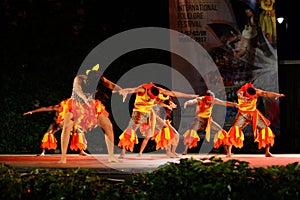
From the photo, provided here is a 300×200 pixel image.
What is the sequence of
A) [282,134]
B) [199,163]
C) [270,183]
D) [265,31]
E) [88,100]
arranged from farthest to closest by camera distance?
[282,134] → [265,31] → [88,100] → [199,163] → [270,183]

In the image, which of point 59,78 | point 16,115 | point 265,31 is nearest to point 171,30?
point 265,31

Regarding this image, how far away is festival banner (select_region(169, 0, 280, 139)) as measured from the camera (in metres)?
9.49

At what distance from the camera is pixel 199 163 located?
327 centimetres

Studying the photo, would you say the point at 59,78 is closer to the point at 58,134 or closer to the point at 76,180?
the point at 58,134

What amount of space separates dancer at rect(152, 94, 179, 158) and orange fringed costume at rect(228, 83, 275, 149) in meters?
0.86

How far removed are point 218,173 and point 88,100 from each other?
4.67 m

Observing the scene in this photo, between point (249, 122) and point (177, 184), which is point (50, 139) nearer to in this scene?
point (249, 122)

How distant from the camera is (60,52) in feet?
35.0

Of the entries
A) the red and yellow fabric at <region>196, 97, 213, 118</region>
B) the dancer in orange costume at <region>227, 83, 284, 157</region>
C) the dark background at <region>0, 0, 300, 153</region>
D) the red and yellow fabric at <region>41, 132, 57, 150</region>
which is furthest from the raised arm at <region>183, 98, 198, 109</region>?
the red and yellow fabric at <region>41, 132, 57, 150</region>

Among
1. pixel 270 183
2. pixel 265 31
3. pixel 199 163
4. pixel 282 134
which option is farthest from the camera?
pixel 282 134

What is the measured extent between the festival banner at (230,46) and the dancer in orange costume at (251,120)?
0.77 metres

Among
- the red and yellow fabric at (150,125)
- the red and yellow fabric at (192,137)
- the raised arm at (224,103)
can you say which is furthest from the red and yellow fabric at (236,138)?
the red and yellow fabric at (150,125)

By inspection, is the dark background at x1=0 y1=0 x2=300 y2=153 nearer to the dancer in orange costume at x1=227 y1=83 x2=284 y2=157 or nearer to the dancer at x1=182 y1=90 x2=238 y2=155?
the dancer in orange costume at x1=227 y1=83 x2=284 y2=157

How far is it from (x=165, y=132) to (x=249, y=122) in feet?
4.21
